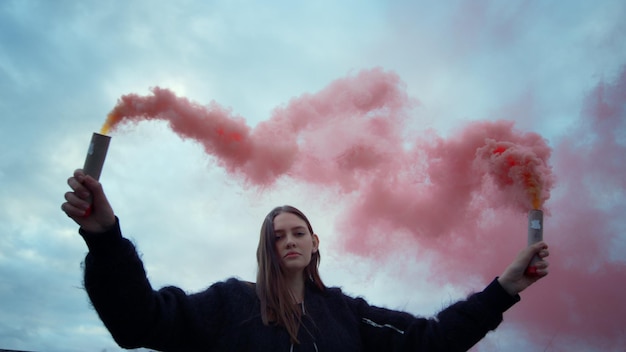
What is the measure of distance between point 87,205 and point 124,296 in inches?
29.9

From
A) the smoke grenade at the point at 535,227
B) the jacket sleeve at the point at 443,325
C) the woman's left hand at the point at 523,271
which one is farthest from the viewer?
the smoke grenade at the point at 535,227

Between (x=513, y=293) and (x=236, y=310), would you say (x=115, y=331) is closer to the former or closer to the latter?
(x=236, y=310)

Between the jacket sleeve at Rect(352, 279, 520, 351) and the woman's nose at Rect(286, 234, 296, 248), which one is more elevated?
the woman's nose at Rect(286, 234, 296, 248)

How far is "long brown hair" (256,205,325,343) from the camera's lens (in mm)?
4145

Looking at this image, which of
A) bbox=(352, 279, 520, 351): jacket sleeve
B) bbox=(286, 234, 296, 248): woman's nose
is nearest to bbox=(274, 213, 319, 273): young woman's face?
bbox=(286, 234, 296, 248): woman's nose

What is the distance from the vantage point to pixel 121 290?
350cm

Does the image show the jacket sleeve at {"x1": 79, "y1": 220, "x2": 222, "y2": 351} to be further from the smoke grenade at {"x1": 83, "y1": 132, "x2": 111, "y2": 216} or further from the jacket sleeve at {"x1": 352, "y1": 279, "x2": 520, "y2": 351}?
the jacket sleeve at {"x1": 352, "y1": 279, "x2": 520, "y2": 351}

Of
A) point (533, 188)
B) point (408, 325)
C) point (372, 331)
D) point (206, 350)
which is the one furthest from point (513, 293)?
point (533, 188)

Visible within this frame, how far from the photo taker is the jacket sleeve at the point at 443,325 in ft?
14.1

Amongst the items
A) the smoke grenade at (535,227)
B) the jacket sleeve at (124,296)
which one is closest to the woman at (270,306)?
the jacket sleeve at (124,296)

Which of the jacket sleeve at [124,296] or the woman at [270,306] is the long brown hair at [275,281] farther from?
the jacket sleeve at [124,296]

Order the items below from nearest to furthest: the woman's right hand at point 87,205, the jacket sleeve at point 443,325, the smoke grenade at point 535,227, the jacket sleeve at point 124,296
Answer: the woman's right hand at point 87,205 < the jacket sleeve at point 124,296 < the jacket sleeve at point 443,325 < the smoke grenade at point 535,227

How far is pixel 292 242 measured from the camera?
4738 mm

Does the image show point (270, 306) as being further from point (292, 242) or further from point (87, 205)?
point (87, 205)
